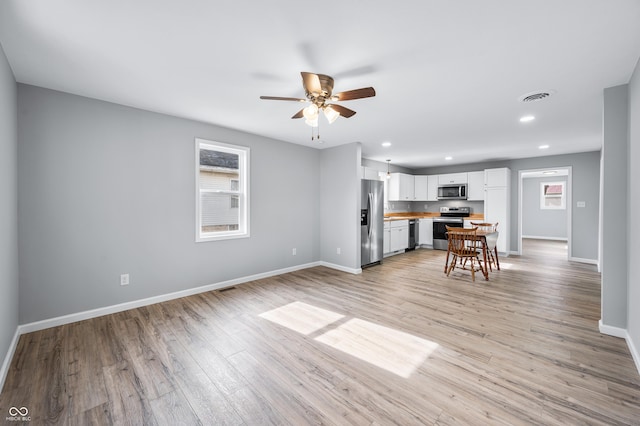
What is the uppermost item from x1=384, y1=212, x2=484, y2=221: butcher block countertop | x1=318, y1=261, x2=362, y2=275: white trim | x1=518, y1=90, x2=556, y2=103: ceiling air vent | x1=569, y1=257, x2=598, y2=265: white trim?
x1=518, y1=90, x2=556, y2=103: ceiling air vent

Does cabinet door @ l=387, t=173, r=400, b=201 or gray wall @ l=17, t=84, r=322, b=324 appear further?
cabinet door @ l=387, t=173, r=400, b=201

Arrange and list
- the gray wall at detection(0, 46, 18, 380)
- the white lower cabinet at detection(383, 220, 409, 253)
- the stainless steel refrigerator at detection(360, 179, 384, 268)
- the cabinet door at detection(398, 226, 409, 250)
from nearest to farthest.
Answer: the gray wall at detection(0, 46, 18, 380)
the stainless steel refrigerator at detection(360, 179, 384, 268)
the white lower cabinet at detection(383, 220, 409, 253)
the cabinet door at detection(398, 226, 409, 250)

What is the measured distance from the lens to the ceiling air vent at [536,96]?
2.73 metres

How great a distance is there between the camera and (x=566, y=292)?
385cm

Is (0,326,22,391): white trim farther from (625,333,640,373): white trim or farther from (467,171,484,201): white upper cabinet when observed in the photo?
(467,171,484,201): white upper cabinet

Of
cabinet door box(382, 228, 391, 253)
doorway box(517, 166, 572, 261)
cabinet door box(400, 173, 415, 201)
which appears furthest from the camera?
doorway box(517, 166, 572, 261)

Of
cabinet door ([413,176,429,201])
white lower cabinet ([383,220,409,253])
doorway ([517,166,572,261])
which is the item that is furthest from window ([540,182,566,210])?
white lower cabinet ([383,220,409,253])

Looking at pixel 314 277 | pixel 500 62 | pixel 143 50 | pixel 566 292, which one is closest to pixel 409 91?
pixel 500 62

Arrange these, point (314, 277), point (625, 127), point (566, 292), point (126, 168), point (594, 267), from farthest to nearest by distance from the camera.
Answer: point (594, 267), point (314, 277), point (566, 292), point (126, 168), point (625, 127)

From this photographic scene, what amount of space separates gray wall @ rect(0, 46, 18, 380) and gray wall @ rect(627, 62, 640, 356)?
16.4 ft

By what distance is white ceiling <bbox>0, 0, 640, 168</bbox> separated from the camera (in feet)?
5.32

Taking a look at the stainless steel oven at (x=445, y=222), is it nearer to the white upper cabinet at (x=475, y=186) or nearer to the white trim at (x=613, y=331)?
the white upper cabinet at (x=475, y=186)

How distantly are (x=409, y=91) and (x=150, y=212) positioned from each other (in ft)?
11.2

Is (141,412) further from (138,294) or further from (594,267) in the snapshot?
(594,267)
